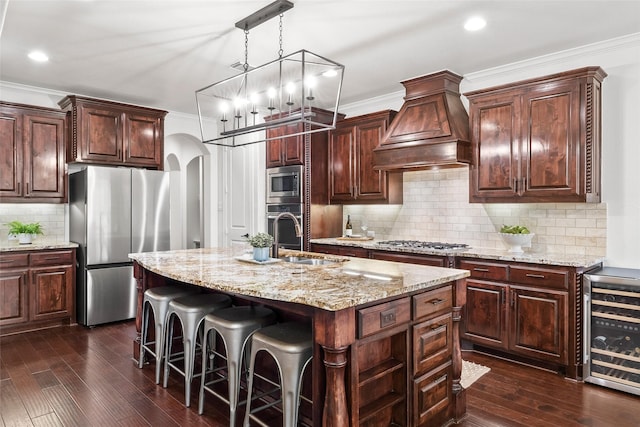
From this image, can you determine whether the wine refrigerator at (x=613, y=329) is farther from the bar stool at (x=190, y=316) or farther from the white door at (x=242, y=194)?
the white door at (x=242, y=194)

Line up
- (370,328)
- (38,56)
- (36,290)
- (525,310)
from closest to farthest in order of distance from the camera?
(370,328) → (525,310) → (38,56) → (36,290)

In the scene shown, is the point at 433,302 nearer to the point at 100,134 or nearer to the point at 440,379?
the point at 440,379

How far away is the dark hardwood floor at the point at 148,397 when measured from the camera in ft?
8.55

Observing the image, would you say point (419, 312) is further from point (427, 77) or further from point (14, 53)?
point (14, 53)

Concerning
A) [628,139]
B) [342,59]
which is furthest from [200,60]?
[628,139]

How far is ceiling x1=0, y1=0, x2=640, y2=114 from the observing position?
2.95 meters

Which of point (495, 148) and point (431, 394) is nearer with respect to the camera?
point (431, 394)

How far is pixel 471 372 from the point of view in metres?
3.38

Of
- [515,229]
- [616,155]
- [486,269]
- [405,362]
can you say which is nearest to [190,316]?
[405,362]

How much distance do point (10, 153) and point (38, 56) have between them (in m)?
1.34

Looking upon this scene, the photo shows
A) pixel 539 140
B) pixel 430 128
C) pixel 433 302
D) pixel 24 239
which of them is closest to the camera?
pixel 433 302

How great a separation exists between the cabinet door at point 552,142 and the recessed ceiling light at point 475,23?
0.86 meters

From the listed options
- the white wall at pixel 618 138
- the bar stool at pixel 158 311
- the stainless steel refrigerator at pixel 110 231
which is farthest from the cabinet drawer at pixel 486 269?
the stainless steel refrigerator at pixel 110 231

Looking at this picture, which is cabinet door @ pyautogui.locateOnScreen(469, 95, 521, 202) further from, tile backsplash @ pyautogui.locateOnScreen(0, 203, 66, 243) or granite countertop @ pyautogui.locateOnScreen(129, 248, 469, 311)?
tile backsplash @ pyautogui.locateOnScreen(0, 203, 66, 243)
